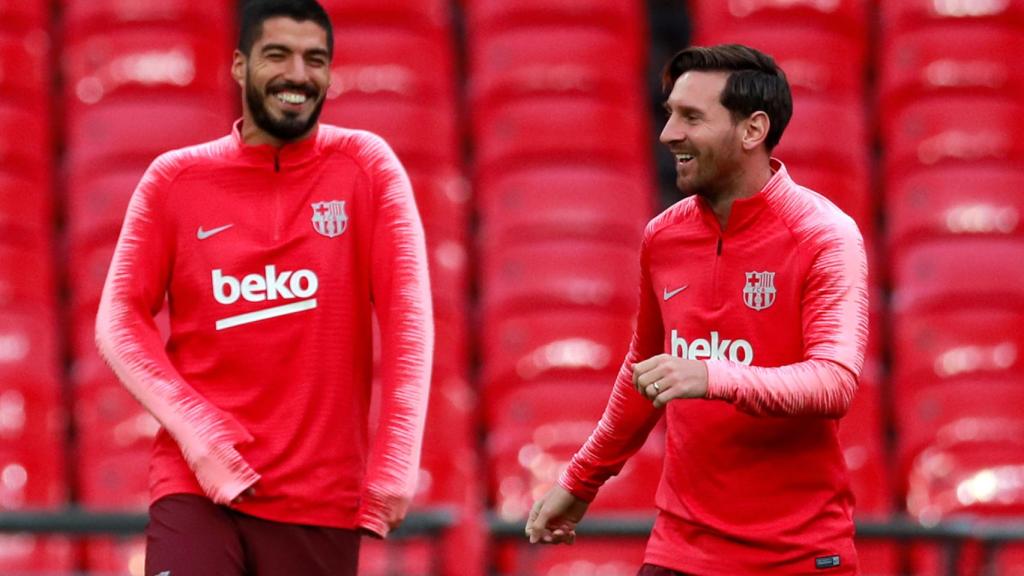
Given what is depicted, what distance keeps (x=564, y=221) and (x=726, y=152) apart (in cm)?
415

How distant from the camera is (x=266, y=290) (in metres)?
3.47

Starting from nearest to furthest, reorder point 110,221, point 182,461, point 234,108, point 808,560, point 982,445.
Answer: point 808,560, point 182,461, point 982,445, point 110,221, point 234,108

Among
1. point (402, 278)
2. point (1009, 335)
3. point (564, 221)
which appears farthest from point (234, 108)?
point (402, 278)

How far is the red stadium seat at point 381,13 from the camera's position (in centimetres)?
785

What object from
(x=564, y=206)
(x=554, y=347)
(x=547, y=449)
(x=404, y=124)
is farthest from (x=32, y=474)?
(x=564, y=206)

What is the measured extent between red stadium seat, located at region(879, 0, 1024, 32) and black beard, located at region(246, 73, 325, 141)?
4.81m

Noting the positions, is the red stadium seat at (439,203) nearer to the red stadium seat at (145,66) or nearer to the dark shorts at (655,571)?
the red stadium seat at (145,66)

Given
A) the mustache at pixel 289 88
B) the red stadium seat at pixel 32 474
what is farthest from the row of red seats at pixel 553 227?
the mustache at pixel 289 88

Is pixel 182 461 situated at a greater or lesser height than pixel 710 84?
lesser

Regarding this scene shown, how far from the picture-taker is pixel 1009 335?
7.02m

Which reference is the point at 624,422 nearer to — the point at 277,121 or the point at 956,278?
the point at 277,121

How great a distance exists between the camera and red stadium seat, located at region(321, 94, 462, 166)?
746 cm

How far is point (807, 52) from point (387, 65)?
1.76 m

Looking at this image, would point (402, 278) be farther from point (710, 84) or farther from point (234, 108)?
point (234, 108)
